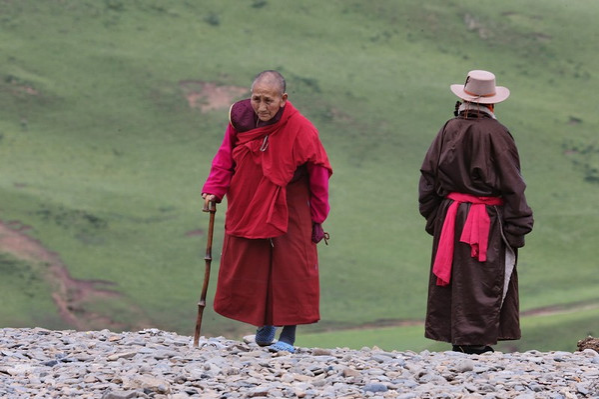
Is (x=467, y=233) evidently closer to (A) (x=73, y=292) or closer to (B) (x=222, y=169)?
(B) (x=222, y=169)

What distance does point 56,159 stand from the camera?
618 inches

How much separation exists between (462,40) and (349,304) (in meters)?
7.10

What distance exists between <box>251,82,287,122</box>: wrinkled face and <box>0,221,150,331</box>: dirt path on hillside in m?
5.74

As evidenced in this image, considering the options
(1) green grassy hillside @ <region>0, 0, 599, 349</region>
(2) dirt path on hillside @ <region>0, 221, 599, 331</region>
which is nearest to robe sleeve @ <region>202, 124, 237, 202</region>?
(1) green grassy hillside @ <region>0, 0, 599, 349</region>

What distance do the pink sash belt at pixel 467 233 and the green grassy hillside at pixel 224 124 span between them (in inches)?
162

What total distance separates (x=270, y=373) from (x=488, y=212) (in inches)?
80.0

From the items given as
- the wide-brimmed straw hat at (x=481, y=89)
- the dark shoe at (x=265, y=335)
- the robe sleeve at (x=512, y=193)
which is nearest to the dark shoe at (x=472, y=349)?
the robe sleeve at (x=512, y=193)

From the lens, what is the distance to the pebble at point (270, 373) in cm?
614

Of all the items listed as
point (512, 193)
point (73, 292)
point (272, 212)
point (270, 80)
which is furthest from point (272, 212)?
point (73, 292)

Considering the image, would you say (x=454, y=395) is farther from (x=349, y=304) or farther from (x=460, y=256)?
(x=349, y=304)

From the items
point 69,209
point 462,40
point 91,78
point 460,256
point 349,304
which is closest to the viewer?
point 460,256

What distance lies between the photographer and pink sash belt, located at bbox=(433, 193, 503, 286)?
7820 mm

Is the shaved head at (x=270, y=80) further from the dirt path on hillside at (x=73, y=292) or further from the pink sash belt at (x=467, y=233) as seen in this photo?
the dirt path on hillside at (x=73, y=292)

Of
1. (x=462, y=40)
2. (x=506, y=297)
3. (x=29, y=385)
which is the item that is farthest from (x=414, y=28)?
(x=29, y=385)
